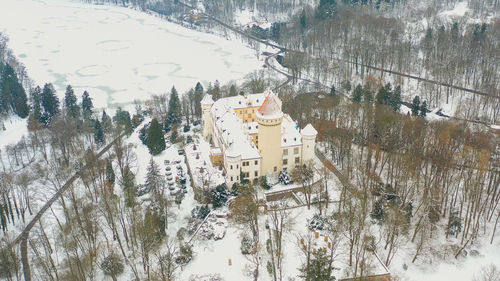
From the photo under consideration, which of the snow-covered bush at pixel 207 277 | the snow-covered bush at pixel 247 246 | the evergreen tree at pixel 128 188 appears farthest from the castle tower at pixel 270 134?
the snow-covered bush at pixel 207 277

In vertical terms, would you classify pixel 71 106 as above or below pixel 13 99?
below


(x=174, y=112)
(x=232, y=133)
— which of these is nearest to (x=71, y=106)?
(x=174, y=112)

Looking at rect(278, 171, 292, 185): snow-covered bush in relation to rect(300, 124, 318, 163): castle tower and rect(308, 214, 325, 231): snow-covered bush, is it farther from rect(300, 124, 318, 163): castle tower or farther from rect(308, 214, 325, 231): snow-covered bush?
rect(308, 214, 325, 231): snow-covered bush

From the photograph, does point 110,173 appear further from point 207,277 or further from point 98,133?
point 207,277

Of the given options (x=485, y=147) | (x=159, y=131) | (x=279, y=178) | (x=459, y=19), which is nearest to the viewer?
(x=485, y=147)

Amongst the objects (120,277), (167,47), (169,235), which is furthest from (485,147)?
(167,47)

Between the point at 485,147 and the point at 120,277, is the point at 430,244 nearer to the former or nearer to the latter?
the point at 485,147
